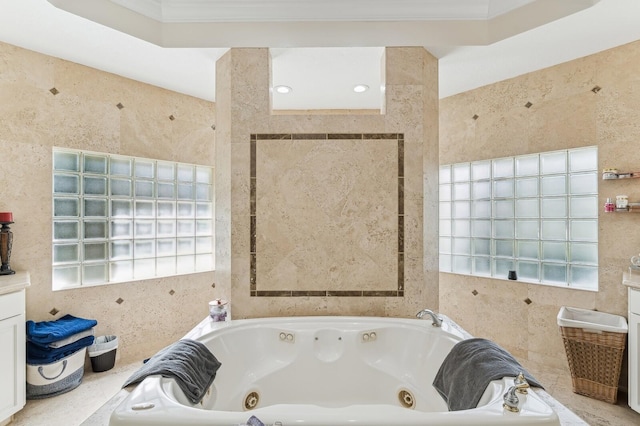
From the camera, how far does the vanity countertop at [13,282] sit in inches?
68.7

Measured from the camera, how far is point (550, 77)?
96.3 inches

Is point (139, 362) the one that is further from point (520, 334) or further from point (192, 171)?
point (520, 334)

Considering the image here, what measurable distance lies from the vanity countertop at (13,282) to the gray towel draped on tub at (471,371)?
2467 millimetres

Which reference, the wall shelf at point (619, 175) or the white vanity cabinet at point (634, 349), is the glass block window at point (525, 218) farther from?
the white vanity cabinet at point (634, 349)

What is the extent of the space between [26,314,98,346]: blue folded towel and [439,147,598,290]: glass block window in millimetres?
3140

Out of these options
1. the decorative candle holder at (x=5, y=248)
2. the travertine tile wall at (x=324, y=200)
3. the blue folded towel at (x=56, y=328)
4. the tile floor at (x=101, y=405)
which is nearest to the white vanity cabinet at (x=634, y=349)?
the tile floor at (x=101, y=405)

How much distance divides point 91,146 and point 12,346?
1.48 m

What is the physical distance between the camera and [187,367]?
134 centimetres

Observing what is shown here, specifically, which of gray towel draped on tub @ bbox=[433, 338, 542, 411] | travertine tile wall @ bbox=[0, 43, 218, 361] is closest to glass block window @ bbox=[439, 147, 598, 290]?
gray towel draped on tub @ bbox=[433, 338, 542, 411]

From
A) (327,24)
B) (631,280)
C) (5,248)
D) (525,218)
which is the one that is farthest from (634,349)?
(5,248)

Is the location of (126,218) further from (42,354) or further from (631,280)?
(631,280)

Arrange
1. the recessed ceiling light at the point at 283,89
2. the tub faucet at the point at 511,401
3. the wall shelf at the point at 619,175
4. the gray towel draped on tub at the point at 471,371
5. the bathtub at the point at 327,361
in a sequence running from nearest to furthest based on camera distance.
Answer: the tub faucet at the point at 511,401 → the gray towel draped on tub at the point at 471,371 → the bathtub at the point at 327,361 → the wall shelf at the point at 619,175 → the recessed ceiling light at the point at 283,89

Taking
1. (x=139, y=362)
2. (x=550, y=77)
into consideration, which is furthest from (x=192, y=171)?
(x=550, y=77)

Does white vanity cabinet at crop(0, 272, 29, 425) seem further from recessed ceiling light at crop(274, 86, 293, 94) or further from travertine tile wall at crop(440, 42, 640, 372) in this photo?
travertine tile wall at crop(440, 42, 640, 372)
